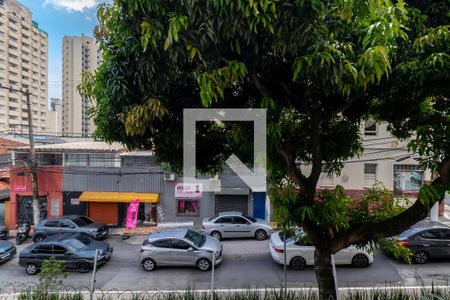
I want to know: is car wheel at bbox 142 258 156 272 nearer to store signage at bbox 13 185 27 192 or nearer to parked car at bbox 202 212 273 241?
parked car at bbox 202 212 273 241

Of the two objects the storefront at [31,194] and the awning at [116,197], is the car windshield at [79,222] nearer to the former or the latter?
the awning at [116,197]

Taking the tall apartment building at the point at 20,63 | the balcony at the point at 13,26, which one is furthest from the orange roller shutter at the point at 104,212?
the balcony at the point at 13,26

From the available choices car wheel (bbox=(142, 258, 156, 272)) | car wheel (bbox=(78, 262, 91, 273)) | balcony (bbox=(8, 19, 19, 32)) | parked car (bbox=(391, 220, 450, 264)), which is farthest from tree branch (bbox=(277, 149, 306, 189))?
balcony (bbox=(8, 19, 19, 32))

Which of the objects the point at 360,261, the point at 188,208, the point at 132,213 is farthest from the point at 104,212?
the point at 360,261

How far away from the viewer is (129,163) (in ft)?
52.4

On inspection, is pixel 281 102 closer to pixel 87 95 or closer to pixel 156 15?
Answer: pixel 156 15

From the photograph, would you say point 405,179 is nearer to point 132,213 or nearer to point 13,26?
point 132,213

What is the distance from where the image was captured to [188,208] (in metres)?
16.1

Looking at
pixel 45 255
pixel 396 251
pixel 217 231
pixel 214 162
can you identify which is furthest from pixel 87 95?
pixel 217 231

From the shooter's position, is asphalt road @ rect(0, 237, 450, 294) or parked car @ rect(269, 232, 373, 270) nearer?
asphalt road @ rect(0, 237, 450, 294)

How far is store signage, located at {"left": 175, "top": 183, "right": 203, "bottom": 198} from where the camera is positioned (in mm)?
15734

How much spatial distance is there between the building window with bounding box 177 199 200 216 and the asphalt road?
196 inches

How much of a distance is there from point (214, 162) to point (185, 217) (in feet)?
38.3

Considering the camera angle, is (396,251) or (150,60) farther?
(396,251)
